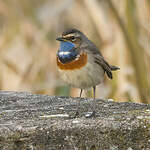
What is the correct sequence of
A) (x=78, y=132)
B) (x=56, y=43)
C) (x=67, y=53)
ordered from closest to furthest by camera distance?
(x=78, y=132) → (x=67, y=53) → (x=56, y=43)

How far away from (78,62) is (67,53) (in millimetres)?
144

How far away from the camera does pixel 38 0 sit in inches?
282

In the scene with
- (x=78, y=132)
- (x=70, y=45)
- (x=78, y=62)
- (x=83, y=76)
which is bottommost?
(x=78, y=132)

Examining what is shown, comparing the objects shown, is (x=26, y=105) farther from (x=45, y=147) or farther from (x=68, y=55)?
(x=45, y=147)

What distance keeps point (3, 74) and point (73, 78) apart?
9.64ft

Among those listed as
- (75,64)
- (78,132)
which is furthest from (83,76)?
(78,132)

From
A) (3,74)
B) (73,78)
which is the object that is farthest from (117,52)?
(73,78)

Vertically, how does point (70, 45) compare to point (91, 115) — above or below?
above

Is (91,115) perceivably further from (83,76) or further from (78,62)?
(78,62)

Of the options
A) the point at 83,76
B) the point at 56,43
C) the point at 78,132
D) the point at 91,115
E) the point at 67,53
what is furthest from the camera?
the point at 56,43

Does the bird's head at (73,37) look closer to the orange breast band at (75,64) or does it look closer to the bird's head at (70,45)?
the bird's head at (70,45)

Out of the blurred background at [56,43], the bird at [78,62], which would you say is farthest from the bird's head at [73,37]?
the blurred background at [56,43]

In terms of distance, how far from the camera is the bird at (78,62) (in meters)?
3.64

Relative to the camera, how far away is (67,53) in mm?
3764
